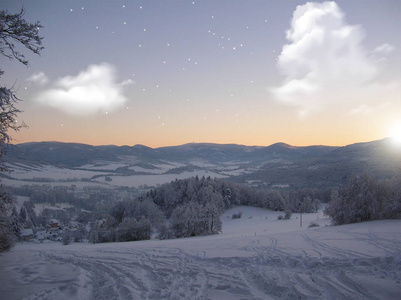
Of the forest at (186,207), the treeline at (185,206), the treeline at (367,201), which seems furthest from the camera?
the treeline at (185,206)

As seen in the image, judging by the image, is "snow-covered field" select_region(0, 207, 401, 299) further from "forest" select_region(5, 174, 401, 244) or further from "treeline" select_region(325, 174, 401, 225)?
"treeline" select_region(325, 174, 401, 225)

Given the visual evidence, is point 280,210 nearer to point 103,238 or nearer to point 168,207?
point 168,207

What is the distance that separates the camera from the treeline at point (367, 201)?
20700mm

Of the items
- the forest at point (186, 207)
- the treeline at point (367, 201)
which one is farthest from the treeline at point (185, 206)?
the treeline at point (367, 201)

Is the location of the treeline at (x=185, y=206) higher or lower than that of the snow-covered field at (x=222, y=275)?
lower

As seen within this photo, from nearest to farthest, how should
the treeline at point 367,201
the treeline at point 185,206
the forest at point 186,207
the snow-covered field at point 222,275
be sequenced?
the snow-covered field at point 222,275 < the treeline at point 367,201 < the forest at point 186,207 < the treeline at point 185,206

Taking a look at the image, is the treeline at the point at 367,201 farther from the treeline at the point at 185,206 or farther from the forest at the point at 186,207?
the treeline at the point at 185,206

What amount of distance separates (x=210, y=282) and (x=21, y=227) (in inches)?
335

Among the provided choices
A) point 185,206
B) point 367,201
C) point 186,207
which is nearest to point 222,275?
point 367,201

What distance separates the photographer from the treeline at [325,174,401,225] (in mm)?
20700

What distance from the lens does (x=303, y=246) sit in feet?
32.8

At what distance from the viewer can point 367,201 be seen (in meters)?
22.4

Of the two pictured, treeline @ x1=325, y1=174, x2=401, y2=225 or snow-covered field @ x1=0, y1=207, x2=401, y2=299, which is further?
treeline @ x1=325, y1=174, x2=401, y2=225

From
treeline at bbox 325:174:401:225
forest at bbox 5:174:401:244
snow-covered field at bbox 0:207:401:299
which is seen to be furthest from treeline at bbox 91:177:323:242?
snow-covered field at bbox 0:207:401:299
